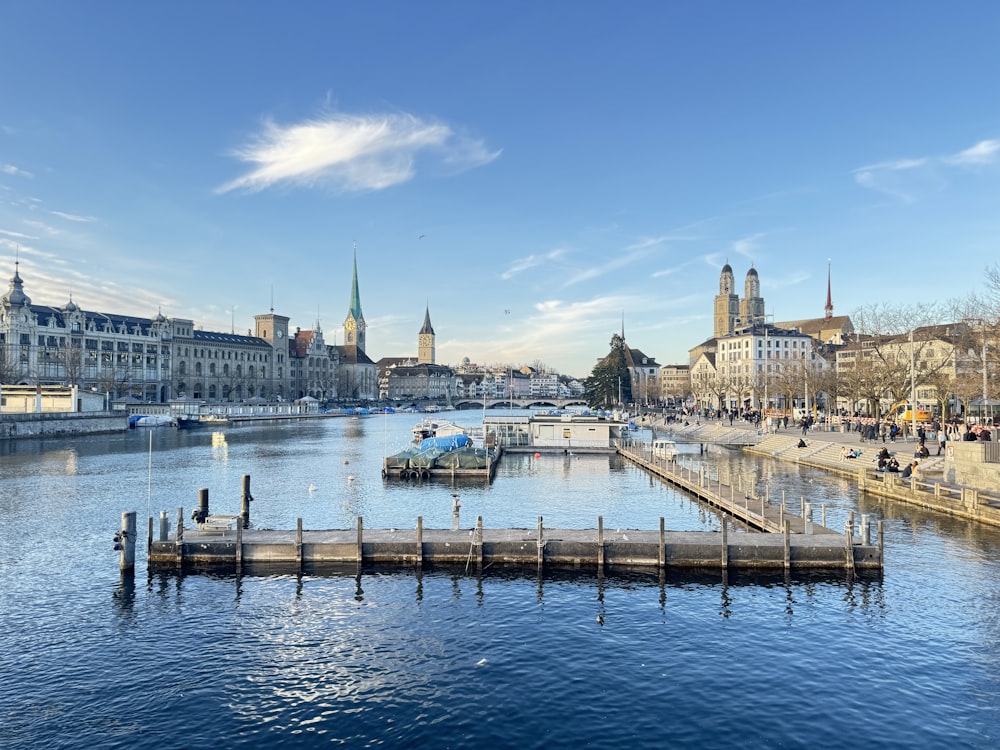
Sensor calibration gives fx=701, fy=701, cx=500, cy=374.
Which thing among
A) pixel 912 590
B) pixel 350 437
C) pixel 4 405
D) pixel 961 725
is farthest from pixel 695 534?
pixel 4 405

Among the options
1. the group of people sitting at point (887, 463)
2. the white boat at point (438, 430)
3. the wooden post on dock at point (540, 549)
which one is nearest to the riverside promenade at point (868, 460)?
the group of people sitting at point (887, 463)

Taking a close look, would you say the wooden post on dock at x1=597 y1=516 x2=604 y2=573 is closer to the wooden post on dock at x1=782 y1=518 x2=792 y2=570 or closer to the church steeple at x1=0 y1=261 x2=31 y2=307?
the wooden post on dock at x1=782 y1=518 x2=792 y2=570

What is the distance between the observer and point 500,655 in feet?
70.8

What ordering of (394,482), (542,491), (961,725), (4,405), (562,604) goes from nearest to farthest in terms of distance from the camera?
(961,725) → (562,604) → (542,491) → (394,482) → (4,405)

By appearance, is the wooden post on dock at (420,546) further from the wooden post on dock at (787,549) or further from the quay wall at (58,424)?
the quay wall at (58,424)

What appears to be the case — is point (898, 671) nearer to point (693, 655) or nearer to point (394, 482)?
point (693, 655)

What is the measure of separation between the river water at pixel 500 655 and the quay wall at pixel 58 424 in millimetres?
75316

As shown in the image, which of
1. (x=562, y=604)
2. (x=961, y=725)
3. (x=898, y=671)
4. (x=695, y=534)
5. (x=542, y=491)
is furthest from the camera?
(x=542, y=491)

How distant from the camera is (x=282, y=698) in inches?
739

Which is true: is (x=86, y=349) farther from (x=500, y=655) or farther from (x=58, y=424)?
(x=500, y=655)

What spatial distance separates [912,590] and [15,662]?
31.3 metres

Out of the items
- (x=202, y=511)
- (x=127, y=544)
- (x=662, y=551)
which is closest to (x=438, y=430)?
(x=202, y=511)

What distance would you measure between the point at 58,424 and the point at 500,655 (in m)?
112

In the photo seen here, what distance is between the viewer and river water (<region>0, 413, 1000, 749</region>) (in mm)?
17217
